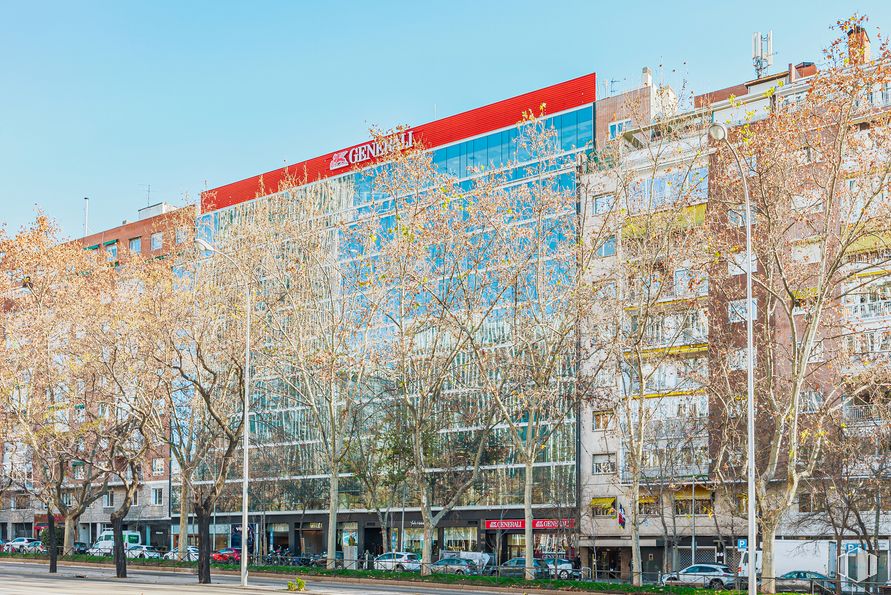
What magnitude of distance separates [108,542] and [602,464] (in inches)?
1766

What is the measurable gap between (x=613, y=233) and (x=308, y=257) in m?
15.8

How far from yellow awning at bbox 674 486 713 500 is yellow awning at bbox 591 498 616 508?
5.04 m

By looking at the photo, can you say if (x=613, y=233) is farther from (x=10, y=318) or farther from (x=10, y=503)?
(x=10, y=503)

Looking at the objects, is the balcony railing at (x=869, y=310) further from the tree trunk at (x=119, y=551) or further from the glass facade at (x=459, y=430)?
the tree trunk at (x=119, y=551)

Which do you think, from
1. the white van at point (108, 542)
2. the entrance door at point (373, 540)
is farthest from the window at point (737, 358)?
the white van at point (108, 542)

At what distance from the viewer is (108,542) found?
84375 mm

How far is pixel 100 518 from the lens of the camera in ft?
320

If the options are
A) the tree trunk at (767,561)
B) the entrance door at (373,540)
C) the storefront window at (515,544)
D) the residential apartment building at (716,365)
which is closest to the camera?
the tree trunk at (767,561)

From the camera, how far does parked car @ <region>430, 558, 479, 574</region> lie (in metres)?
49.1

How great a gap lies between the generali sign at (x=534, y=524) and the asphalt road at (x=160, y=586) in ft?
71.2

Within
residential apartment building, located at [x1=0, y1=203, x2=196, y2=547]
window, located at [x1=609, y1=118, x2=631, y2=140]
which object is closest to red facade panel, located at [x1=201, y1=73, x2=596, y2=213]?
window, located at [x1=609, y1=118, x2=631, y2=140]

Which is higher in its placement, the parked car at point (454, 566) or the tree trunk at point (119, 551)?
the tree trunk at point (119, 551)

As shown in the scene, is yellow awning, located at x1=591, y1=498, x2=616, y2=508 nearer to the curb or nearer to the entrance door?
the entrance door

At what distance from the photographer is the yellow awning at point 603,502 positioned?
6303 cm
